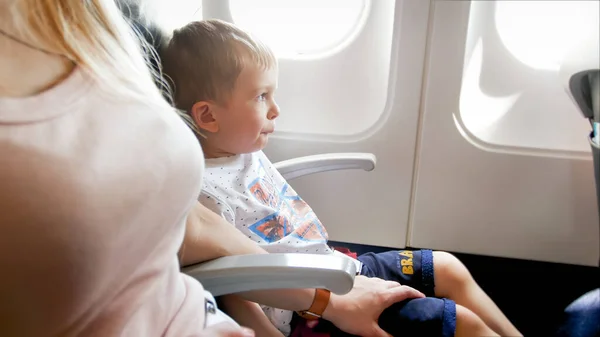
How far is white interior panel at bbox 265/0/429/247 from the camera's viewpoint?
1.49 ft

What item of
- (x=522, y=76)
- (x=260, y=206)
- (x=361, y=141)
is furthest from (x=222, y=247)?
(x=522, y=76)

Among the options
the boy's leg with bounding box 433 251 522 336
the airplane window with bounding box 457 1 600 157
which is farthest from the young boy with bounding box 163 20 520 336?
the airplane window with bounding box 457 1 600 157

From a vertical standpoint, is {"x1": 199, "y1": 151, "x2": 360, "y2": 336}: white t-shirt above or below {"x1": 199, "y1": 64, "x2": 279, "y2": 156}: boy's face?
below

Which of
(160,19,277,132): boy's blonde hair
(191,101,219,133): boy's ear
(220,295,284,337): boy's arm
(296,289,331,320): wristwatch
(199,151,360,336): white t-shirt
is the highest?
(160,19,277,132): boy's blonde hair

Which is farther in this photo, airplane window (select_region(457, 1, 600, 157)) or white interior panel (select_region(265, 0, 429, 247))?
white interior panel (select_region(265, 0, 429, 247))

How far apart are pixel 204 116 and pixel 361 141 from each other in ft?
0.50

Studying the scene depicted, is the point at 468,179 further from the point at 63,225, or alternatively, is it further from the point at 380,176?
the point at 63,225

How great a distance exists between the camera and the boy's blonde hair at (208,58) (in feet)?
1.43

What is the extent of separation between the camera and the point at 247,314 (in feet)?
1.59

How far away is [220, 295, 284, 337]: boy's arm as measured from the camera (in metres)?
0.47

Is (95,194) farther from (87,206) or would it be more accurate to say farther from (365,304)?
(365,304)

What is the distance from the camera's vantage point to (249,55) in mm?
444

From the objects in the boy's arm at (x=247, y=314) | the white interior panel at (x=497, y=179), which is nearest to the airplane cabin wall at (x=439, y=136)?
the white interior panel at (x=497, y=179)

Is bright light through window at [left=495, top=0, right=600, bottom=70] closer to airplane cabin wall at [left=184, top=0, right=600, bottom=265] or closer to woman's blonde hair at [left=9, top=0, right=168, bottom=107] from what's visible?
airplane cabin wall at [left=184, top=0, right=600, bottom=265]
